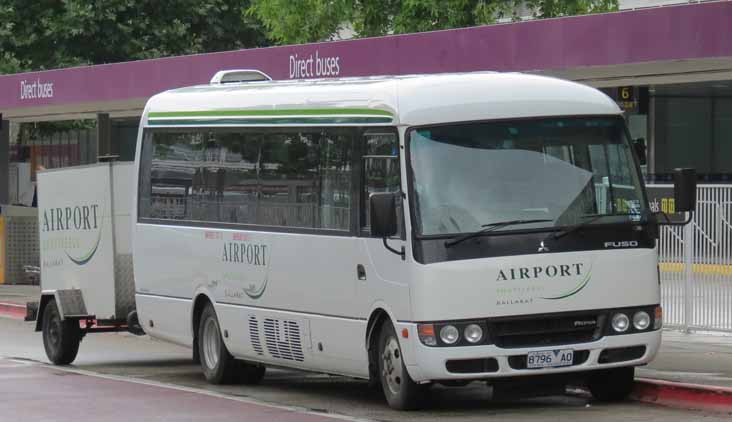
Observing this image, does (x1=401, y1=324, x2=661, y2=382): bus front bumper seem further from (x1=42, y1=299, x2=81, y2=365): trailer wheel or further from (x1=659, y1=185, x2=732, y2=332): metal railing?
(x1=42, y1=299, x2=81, y2=365): trailer wheel

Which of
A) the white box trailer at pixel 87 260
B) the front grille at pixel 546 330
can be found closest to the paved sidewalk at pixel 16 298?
the white box trailer at pixel 87 260

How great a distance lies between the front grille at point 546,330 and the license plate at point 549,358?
0.08 metres

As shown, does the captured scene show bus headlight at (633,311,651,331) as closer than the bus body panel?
No

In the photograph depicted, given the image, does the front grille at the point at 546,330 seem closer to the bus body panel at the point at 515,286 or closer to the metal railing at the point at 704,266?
the bus body panel at the point at 515,286

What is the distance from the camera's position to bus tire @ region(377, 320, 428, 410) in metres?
13.8

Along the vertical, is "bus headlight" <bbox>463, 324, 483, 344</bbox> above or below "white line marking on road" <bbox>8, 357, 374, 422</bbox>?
above

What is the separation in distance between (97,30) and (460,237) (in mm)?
38938

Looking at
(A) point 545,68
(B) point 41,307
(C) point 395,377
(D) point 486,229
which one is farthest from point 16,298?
(D) point 486,229

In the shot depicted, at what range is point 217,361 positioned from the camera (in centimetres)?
1744

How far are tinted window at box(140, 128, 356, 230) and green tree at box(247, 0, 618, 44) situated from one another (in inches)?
815

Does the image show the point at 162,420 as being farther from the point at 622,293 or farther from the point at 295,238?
the point at 622,293

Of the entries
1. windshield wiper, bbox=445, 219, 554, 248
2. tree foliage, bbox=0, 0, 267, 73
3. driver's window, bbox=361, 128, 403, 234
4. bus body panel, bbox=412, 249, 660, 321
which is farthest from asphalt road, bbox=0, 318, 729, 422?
tree foliage, bbox=0, 0, 267, 73

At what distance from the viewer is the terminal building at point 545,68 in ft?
68.3

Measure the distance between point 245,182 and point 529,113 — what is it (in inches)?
151
